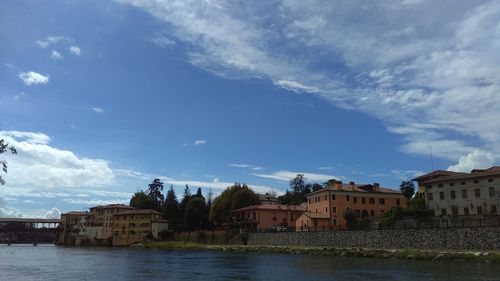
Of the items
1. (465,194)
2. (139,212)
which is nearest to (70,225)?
(139,212)

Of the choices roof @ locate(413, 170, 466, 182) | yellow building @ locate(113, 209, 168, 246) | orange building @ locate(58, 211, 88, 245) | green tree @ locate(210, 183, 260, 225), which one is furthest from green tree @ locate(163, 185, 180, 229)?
roof @ locate(413, 170, 466, 182)

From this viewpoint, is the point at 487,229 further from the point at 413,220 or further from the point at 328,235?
the point at 328,235

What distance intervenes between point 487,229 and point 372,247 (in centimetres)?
1631

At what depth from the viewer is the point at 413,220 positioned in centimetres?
6181

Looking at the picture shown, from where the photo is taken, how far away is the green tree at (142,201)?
151m

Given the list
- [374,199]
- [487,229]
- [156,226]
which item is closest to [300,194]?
[156,226]

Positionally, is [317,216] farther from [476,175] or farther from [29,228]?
[29,228]

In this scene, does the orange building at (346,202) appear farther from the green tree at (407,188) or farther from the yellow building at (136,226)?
the yellow building at (136,226)

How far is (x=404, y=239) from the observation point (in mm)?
55969

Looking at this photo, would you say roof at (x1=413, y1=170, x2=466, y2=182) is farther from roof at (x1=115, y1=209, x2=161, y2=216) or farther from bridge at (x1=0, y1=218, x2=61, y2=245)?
bridge at (x1=0, y1=218, x2=61, y2=245)

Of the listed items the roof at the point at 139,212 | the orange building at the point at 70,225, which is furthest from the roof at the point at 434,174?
the orange building at the point at 70,225

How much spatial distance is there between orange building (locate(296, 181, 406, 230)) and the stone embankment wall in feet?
34.0

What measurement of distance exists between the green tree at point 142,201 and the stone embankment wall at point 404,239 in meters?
79.4

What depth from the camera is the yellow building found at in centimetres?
12938
